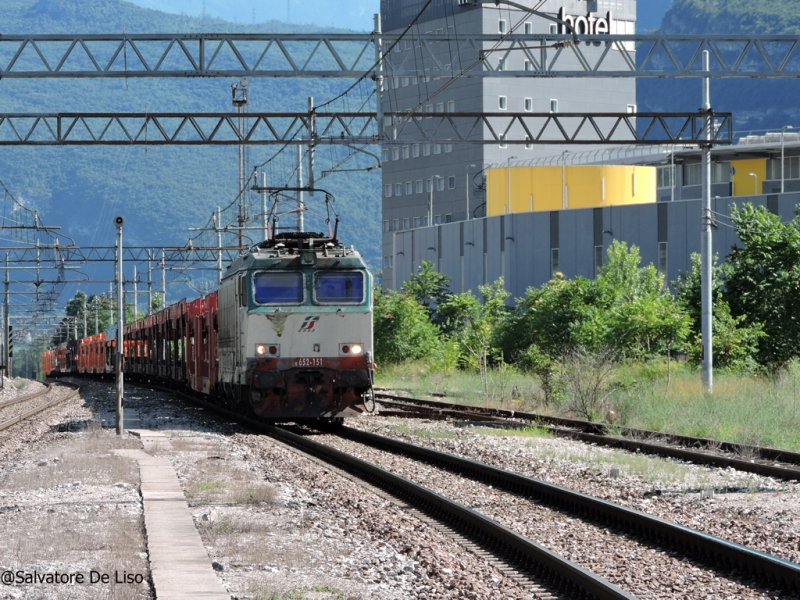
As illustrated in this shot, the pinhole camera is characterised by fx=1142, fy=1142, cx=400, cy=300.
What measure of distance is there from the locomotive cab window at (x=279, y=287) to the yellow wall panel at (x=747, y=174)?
61.7 m

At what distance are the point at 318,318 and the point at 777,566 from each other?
14.5 metres

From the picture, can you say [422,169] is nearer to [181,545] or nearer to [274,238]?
[274,238]

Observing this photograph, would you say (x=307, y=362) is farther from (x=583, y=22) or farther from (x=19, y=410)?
(x=583, y=22)

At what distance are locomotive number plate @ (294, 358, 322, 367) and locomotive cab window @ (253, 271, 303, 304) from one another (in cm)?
116

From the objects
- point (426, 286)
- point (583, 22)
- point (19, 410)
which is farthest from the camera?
point (426, 286)

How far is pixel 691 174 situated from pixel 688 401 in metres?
58.7

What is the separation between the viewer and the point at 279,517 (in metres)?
11.4

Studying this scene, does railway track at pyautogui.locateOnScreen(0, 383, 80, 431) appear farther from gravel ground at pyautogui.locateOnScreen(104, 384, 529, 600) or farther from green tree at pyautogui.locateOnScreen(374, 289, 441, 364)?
gravel ground at pyautogui.locateOnScreen(104, 384, 529, 600)

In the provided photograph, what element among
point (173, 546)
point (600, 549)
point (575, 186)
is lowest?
point (600, 549)

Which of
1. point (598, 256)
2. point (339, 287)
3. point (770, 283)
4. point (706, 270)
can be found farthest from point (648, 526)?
point (598, 256)

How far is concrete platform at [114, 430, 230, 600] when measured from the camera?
7585 millimetres

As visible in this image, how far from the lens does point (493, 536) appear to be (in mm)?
10234

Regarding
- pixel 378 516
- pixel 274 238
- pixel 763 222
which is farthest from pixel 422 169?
pixel 378 516

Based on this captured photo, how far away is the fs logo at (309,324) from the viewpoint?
2194cm
